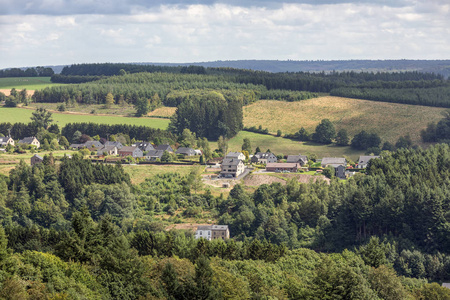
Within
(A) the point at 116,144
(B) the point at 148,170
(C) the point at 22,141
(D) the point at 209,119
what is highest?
(D) the point at 209,119

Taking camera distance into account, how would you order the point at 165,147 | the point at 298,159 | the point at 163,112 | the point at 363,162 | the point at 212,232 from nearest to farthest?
1. the point at 212,232
2. the point at 363,162
3. the point at 298,159
4. the point at 165,147
5. the point at 163,112

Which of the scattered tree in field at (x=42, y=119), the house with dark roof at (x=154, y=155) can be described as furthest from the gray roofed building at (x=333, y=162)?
the scattered tree in field at (x=42, y=119)

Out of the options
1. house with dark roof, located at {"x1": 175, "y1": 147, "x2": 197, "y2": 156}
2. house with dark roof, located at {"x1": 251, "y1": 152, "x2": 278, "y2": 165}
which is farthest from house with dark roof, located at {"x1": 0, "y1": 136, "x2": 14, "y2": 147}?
house with dark roof, located at {"x1": 251, "y1": 152, "x2": 278, "y2": 165}

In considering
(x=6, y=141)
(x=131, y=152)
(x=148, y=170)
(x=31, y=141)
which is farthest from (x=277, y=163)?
(x=6, y=141)

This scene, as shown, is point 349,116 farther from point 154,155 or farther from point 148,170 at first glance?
point 148,170

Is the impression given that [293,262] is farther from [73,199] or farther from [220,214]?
[73,199]

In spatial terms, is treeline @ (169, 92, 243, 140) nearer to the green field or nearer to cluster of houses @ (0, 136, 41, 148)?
the green field

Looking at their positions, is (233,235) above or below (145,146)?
below
